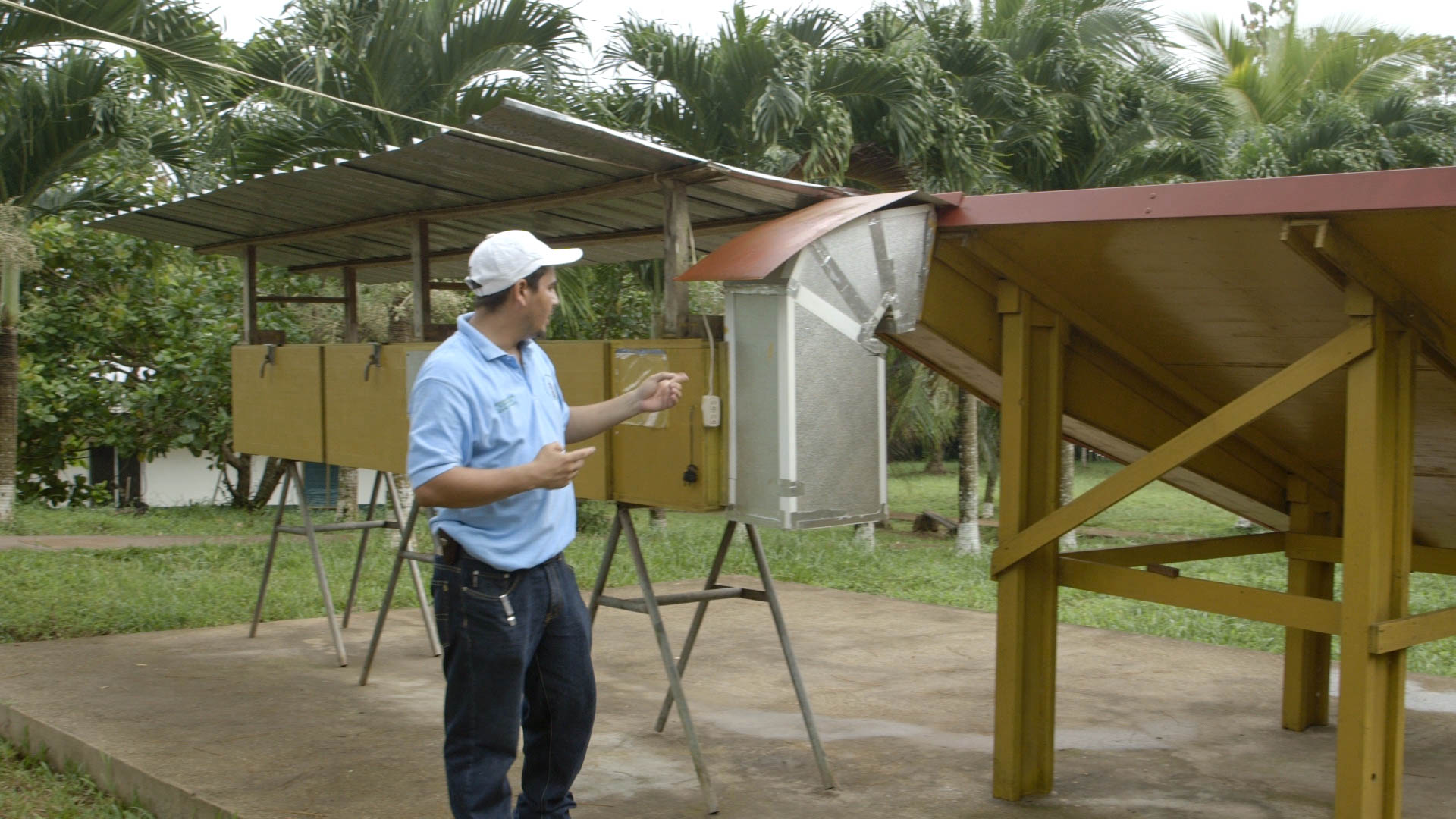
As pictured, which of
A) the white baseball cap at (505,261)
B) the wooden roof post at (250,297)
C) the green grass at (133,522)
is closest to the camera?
the white baseball cap at (505,261)

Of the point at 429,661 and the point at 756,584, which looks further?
the point at 756,584

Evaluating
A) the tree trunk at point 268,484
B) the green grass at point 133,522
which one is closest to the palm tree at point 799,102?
the green grass at point 133,522

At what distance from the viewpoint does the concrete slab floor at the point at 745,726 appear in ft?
14.4

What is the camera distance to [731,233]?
204 inches

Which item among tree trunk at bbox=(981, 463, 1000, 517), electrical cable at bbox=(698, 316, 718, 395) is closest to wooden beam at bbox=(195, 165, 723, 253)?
electrical cable at bbox=(698, 316, 718, 395)

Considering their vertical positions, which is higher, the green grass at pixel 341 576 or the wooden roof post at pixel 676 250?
the wooden roof post at pixel 676 250

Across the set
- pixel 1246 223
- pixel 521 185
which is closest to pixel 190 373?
pixel 521 185

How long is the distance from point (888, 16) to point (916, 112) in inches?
48.9

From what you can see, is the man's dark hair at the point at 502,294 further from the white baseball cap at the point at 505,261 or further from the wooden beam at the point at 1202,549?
the wooden beam at the point at 1202,549

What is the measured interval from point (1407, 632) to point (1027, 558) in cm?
118

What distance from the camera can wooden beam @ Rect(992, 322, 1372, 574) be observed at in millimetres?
3418

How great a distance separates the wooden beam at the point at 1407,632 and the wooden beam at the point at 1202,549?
50.7 inches

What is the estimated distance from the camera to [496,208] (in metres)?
5.23

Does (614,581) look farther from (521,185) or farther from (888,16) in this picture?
(888,16)
